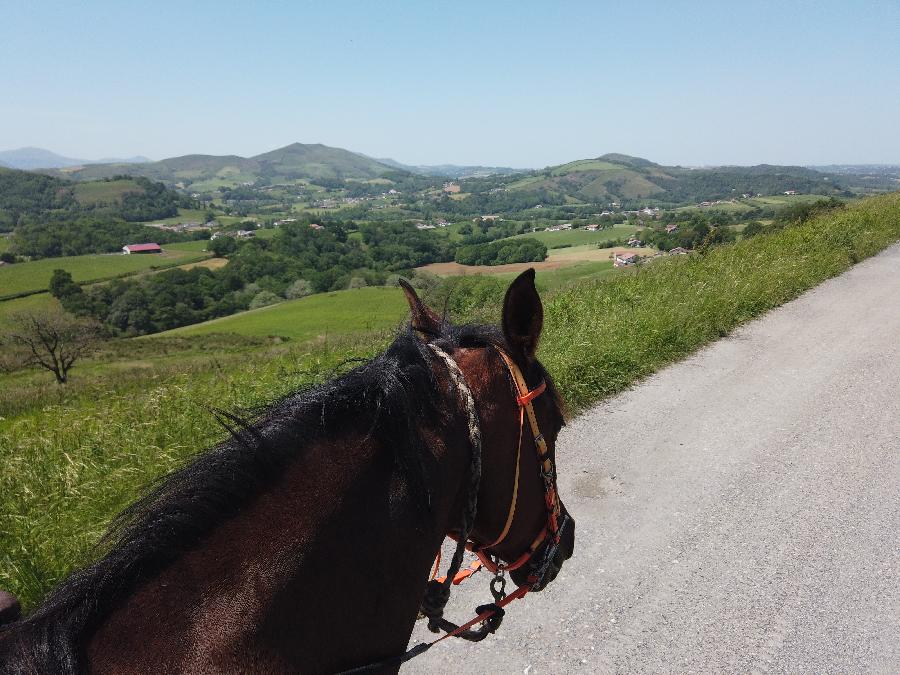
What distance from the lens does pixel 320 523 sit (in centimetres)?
134

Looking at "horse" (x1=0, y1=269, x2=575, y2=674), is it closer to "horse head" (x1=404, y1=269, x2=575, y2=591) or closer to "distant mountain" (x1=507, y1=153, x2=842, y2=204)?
"horse head" (x1=404, y1=269, x2=575, y2=591)

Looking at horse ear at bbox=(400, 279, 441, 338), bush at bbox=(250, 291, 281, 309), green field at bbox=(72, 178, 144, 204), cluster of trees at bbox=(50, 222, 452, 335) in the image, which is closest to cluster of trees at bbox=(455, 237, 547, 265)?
cluster of trees at bbox=(50, 222, 452, 335)

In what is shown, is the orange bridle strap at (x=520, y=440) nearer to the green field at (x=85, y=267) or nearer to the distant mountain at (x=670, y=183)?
the green field at (x=85, y=267)

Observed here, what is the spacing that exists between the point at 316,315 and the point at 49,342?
2411 cm

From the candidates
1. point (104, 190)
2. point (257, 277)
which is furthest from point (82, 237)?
point (104, 190)

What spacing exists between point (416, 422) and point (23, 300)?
86.0 meters

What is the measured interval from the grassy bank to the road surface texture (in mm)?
931

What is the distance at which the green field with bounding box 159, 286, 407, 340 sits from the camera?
47781mm

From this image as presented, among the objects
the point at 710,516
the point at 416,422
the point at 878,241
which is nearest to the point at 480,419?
the point at 416,422

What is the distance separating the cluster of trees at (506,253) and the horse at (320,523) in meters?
60.1

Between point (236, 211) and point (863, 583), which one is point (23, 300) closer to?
point (863, 583)

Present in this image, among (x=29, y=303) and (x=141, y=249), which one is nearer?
(x=29, y=303)

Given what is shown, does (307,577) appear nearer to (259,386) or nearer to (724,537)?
(724,537)

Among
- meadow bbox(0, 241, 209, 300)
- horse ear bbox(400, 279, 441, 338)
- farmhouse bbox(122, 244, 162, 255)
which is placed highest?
horse ear bbox(400, 279, 441, 338)
